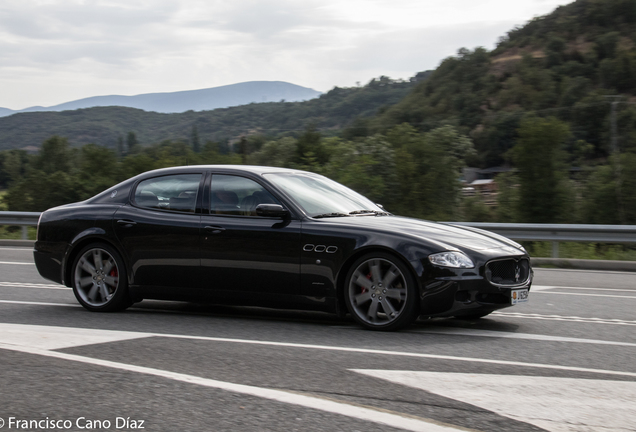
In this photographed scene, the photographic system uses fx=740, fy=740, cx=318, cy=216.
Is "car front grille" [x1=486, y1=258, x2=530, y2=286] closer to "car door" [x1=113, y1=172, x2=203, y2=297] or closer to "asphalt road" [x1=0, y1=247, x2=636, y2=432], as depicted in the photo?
"asphalt road" [x1=0, y1=247, x2=636, y2=432]

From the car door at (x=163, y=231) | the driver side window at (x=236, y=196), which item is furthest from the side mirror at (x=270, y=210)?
the car door at (x=163, y=231)

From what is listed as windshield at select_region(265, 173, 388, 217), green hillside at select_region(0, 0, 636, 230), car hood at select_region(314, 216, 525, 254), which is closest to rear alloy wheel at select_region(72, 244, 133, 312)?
windshield at select_region(265, 173, 388, 217)

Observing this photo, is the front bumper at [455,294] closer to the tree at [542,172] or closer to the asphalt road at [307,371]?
the asphalt road at [307,371]

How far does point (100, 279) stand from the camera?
7.48 meters

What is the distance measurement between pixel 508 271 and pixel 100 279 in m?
4.00

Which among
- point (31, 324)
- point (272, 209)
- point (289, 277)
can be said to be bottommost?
point (31, 324)

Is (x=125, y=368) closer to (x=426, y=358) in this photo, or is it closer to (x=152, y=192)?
(x=426, y=358)

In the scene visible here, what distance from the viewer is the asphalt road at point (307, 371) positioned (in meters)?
3.76

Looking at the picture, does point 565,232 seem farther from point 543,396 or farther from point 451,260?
point 543,396

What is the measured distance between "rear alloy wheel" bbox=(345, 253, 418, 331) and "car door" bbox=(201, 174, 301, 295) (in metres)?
0.55

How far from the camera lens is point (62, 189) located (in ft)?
164

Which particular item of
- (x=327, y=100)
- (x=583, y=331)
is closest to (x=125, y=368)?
(x=583, y=331)

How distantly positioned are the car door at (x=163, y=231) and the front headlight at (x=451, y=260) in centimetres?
228

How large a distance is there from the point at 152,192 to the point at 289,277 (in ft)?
6.12
